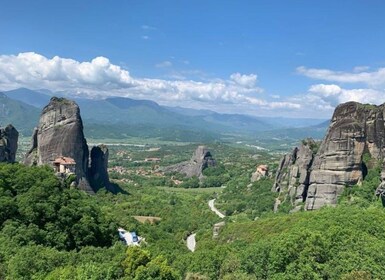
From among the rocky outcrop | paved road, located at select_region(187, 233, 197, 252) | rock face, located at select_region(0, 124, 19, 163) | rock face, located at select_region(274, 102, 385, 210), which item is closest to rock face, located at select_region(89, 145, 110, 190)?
rock face, located at select_region(0, 124, 19, 163)

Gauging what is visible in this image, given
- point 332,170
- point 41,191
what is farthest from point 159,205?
point 41,191

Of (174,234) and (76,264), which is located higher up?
(76,264)

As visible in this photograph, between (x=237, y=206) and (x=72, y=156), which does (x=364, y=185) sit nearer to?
(x=237, y=206)

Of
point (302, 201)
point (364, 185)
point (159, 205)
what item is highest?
point (364, 185)

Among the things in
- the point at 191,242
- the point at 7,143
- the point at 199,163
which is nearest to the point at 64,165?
the point at 7,143

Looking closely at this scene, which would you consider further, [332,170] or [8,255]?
[332,170]

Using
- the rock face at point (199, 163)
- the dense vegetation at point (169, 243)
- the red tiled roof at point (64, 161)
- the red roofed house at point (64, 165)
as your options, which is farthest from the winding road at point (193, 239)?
the rock face at point (199, 163)
